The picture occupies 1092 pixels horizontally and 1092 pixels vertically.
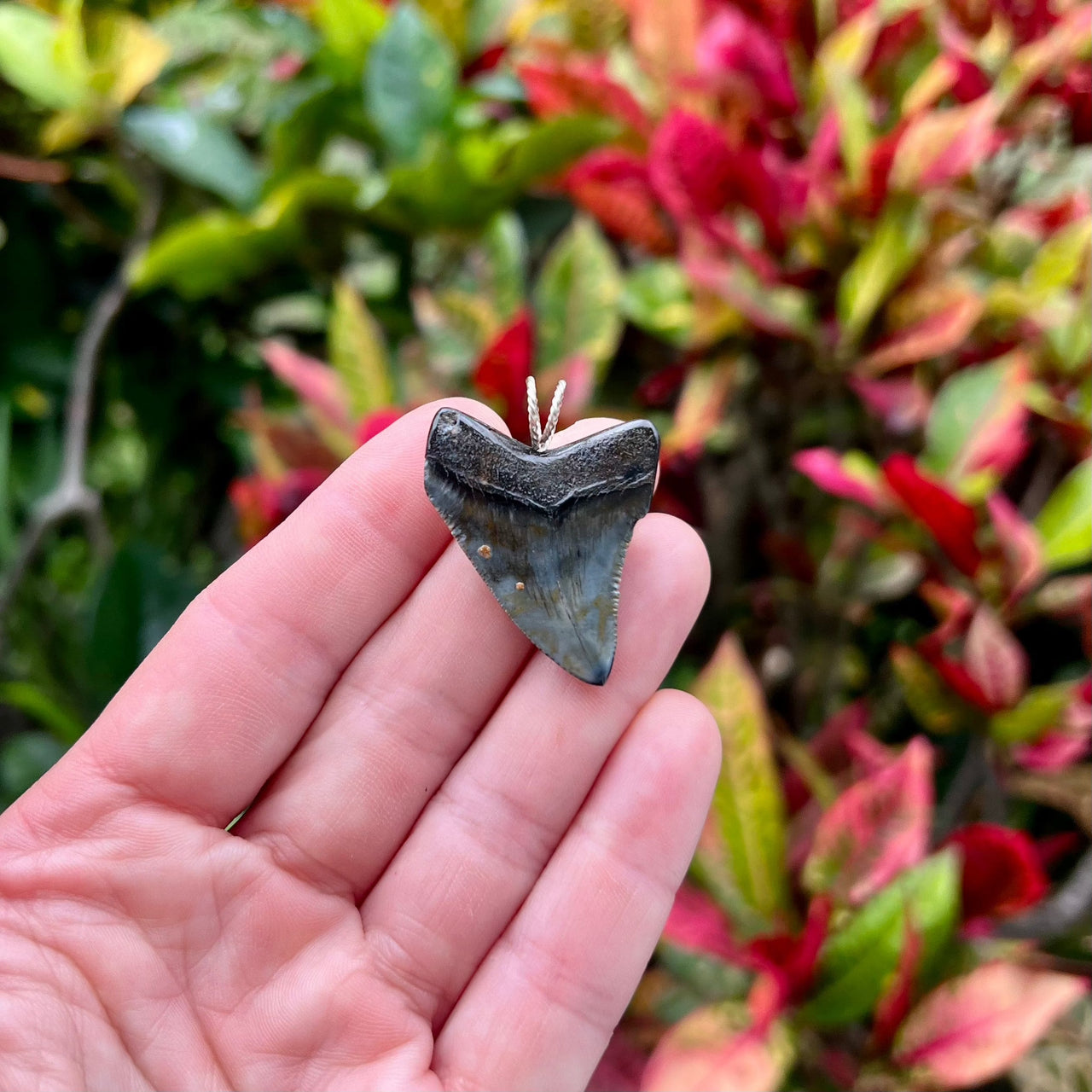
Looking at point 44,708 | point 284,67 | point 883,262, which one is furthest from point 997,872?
point 284,67

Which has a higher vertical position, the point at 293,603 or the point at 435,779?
the point at 293,603

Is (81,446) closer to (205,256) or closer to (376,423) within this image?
(205,256)

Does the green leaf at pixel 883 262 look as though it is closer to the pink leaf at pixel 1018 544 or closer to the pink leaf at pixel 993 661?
the pink leaf at pixel 1018 544

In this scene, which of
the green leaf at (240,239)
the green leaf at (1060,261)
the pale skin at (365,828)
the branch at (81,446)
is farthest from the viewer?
the branch at (81,446)

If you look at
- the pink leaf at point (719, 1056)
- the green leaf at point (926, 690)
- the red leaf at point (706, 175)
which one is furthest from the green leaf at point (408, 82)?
the pink leaf at point (719, 1056)

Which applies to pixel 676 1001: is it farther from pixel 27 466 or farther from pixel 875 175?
pixel 27 466

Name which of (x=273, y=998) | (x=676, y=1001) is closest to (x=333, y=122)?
(x=273, y=998)

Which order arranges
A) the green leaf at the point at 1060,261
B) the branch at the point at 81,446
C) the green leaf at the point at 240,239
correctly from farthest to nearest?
the branch at the point at 81,446
the green leaf at the point at 240,239
the green leaf at the point at 1060,261

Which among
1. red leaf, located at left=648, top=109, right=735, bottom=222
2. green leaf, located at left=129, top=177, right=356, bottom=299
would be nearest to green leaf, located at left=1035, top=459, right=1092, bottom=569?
red leaf, located at left=648, top=109, right=735, bottom=222
